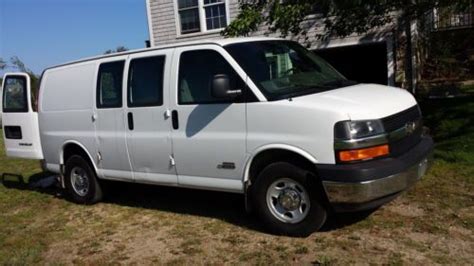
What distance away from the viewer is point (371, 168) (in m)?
4.76

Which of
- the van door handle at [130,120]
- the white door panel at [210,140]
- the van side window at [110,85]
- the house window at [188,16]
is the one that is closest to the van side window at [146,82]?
the van door handle at [130,120]

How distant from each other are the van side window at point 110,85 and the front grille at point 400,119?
10.9 ft

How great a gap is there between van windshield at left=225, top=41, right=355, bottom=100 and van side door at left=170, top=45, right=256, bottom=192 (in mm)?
147

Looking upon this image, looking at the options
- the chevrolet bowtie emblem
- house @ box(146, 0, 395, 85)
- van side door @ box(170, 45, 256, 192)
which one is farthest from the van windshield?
house @ box(146, 0, 395, 85)

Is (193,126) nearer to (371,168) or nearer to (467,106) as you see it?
(371,168)

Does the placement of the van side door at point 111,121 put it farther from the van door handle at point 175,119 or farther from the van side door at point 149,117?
the van door handle at point 175,119

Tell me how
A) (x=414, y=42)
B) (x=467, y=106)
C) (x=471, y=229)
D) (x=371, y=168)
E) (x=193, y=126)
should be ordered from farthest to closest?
(x=414, y=42) < (x=467, y=106) < (x=193, y=126) < (x=471, y=229) < (x=371, y=168)

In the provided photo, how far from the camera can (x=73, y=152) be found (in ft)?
25.3

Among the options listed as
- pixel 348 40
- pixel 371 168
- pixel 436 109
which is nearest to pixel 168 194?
pixel 371 168

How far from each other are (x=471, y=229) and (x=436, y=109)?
16.3ft

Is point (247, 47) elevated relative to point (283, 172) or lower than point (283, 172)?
elevated

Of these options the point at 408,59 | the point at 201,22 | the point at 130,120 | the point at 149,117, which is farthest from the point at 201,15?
the point at 149,117

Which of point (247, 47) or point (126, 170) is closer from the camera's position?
point (247, 47)

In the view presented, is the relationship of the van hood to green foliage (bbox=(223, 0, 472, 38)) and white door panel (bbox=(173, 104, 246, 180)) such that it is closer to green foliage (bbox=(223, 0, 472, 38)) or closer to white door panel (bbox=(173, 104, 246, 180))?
white door panel (bbox=(173, 104, 246, 180))
